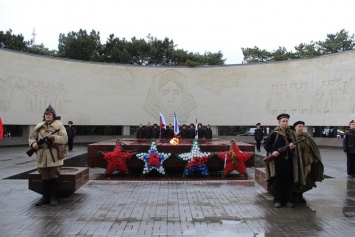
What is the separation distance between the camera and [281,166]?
629 centimetres

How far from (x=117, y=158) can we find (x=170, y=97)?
16.8 metres

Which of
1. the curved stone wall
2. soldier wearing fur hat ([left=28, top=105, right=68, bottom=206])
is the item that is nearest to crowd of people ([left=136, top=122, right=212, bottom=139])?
the curved stone wall

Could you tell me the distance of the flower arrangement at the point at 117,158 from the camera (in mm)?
9836

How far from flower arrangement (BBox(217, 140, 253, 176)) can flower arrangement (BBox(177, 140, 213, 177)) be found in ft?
1.33

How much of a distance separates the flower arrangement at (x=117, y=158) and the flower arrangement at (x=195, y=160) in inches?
57.4

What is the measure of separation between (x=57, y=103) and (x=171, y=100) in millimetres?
7870

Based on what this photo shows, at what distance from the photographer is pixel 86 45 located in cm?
3931

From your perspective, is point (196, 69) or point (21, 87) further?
point (196, 69)

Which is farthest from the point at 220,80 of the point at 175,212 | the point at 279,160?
the point at 175,212

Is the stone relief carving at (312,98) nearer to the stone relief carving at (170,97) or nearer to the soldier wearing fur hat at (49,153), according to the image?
the stone relief carving at (170,97)

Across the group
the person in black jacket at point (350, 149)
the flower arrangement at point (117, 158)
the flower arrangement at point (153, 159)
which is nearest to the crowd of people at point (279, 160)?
the flower arrangement at point (117, 158)

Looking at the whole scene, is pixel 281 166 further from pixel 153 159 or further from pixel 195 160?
pixel 153 159

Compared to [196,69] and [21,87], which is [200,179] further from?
[196,69]

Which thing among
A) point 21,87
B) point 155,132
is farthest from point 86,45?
point 155,132
